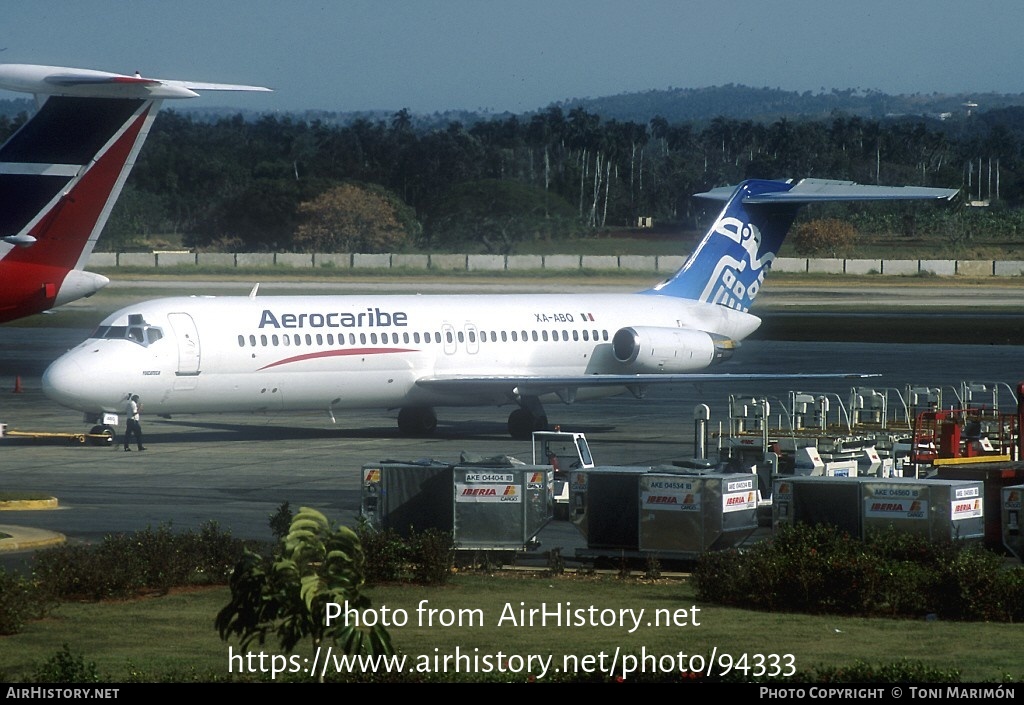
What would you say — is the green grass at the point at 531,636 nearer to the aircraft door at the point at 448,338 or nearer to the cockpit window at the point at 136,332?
the cockpit window at the point at 136,332

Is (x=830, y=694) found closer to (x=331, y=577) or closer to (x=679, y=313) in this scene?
(x=331, y=577)

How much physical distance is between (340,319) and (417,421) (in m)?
3.33

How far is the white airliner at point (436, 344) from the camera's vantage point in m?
31.6

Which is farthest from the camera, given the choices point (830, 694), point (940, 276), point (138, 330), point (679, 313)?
point (940, 276)

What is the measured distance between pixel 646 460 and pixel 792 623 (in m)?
14.9

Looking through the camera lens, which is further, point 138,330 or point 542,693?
point 138,330

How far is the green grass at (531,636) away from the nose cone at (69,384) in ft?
47.2

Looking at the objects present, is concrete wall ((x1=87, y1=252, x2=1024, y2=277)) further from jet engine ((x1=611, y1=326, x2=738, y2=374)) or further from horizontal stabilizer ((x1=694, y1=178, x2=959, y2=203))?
jet engine ((x1=611, y1=326, x2=738, y2=374))

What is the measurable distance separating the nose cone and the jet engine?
1231cm

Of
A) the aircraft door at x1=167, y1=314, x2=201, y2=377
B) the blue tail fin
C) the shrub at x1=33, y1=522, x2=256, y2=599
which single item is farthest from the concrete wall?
the shrub at x1=33, y1=522, x2=256, y2=599

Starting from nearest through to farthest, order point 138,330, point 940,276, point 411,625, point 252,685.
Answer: point 252,685
point 411,625
point 138,330
point 940,276

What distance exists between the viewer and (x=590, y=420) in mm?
39438

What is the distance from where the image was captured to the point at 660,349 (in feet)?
120

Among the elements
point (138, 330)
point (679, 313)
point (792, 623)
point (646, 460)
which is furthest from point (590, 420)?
point (792, 623)
